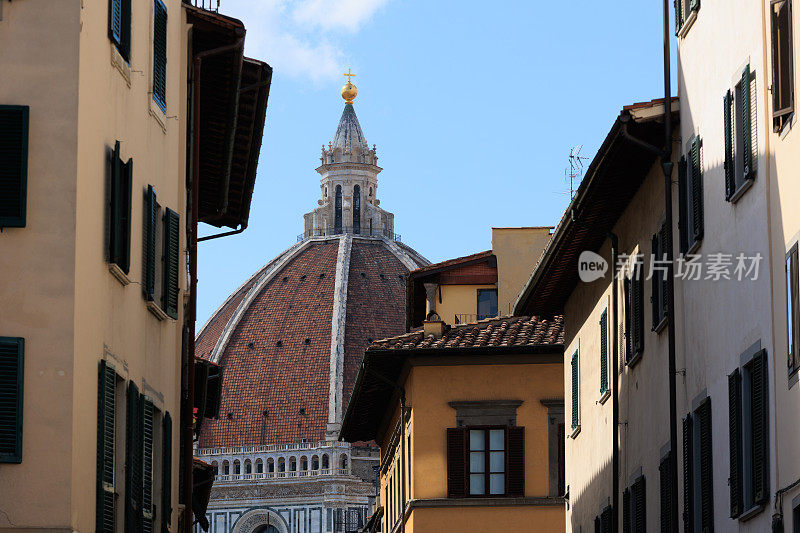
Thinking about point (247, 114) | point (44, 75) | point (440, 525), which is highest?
point (247, 114)

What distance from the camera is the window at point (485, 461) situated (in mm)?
33625

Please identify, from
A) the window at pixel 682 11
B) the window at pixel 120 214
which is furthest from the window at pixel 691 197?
the window at pixel 120 214

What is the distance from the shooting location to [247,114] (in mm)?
24734

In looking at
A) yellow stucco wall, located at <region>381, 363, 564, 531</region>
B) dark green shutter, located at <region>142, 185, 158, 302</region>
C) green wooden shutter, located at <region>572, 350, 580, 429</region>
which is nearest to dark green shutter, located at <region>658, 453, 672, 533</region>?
dark green shutter, located at <region>142, 185, 158, 302</region>

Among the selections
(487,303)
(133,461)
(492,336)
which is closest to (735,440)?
(133,461)

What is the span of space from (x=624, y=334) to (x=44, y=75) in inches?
374

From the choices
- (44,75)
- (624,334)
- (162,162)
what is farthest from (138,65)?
(624,334)

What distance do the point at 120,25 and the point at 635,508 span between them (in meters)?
8.51

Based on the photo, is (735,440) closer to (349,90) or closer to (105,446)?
(105,446)

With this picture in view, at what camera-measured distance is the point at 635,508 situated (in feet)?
73.0

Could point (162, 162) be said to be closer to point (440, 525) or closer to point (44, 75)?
point (44, 75)

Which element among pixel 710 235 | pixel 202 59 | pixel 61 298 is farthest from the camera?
pixel 202 59

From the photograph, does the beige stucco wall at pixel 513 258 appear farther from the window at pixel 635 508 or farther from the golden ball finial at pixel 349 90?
the golden ball finial at pixel 349 90

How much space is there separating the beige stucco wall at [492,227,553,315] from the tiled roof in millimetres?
6931
